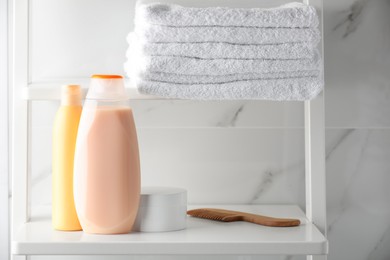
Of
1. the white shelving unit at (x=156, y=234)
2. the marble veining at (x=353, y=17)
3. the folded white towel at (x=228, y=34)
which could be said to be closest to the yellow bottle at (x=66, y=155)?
the white shelving unit at (x=156, y=234)

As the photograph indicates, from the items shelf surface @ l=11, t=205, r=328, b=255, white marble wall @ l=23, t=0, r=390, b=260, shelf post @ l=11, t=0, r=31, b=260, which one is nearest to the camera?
shelf surface @ l=11, t=205, r=328, b=255

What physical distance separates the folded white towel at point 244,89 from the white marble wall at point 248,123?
208mm

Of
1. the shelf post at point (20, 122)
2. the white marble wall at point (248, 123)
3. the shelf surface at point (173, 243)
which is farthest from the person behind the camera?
the white marble wall at point (248, 123)

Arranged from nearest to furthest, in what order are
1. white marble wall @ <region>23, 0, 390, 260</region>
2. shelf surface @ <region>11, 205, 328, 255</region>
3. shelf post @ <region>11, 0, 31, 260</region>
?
shelf surface @ <region>11, 205, 328, 255</region> < shelf post @ <region>11, 0, 31, 260</region> < white marble wall @ <region>23, 0, 390, 260</region>

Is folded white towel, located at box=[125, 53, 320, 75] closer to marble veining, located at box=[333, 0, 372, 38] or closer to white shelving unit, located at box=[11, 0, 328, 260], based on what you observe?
white shelving unit, located at box=[11, 0, 328, 260]

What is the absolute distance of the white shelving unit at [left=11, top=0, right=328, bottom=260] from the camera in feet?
2.66

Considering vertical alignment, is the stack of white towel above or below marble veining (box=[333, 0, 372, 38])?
below

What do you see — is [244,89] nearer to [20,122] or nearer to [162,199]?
[162,199]

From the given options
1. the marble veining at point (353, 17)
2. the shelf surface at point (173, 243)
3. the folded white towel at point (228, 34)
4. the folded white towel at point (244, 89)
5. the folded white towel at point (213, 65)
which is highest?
the marble veining at point (353, 17)

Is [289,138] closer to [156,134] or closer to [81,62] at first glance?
[156,134]

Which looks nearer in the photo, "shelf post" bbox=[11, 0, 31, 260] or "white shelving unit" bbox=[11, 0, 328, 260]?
"white shelving unit" bbox=[11, 0, 328, 260]

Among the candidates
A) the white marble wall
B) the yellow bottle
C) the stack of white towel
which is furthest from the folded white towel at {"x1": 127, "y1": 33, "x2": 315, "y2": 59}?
the white marble wall

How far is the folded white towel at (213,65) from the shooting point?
2.82ft

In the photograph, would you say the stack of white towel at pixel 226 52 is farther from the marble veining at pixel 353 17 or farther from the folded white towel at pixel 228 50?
the marble veining at pixel 353 17
